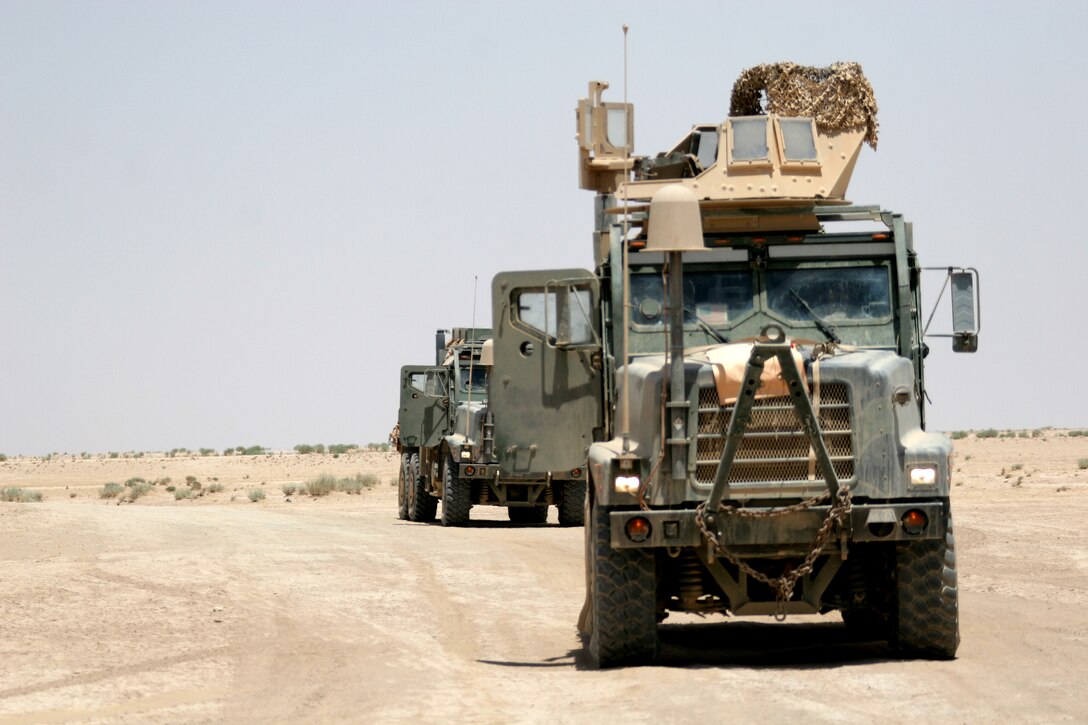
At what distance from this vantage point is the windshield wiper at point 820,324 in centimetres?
1055

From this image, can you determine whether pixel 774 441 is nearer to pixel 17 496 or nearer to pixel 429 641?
pixel 429 641

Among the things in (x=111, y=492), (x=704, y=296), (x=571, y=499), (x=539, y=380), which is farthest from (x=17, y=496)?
(x=704, y=296)

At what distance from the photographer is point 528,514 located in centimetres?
2919

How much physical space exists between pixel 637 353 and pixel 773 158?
2.16 meters

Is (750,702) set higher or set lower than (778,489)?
lower

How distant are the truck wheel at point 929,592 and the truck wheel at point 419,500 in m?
19.4

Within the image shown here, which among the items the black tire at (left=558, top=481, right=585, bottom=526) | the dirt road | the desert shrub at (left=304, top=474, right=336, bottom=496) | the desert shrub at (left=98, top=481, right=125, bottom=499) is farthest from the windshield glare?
the desert shrub at (left=98, top=481, right=125, bottom=499)

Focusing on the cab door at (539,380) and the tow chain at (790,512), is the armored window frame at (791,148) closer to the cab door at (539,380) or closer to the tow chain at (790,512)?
the cab door at (539,380)

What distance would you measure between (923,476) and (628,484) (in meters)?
1.71

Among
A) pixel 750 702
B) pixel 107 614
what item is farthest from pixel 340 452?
pixel 750 702

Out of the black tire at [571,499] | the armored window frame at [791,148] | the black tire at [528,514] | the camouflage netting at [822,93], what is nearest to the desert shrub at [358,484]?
the black tire at [528,514]

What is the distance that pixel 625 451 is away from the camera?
9602mm

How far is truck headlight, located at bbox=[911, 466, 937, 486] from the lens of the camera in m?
9.47

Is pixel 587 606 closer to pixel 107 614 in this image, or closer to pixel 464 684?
pixel 464 684
